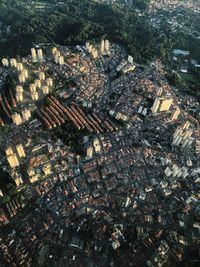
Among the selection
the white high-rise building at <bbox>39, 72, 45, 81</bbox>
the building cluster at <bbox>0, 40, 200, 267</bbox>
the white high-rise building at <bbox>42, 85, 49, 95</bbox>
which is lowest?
the building cluster at <bbox>0, 40, 200, 267</bbox>

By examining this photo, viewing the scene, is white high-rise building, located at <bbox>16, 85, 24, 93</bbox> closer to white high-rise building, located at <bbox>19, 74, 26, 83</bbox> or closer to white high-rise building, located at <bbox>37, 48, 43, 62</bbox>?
white high-rise building, located at <bbox>19, 74, 26, 83</bbox>

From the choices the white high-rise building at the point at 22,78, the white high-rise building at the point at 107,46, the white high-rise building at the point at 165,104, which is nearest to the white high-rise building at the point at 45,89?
the white high-rise building at the point at 22,78

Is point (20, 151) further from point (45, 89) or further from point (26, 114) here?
point (45, 89)

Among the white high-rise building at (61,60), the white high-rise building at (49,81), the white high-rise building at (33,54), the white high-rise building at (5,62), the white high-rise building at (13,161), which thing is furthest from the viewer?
the white high-rise building at (61,60)

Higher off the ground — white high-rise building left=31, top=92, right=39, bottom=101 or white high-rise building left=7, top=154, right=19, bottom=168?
white high-rise building left=31, top=92, right=39, bottom=101

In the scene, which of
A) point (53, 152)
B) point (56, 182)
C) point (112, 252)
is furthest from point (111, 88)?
point (112, 252)

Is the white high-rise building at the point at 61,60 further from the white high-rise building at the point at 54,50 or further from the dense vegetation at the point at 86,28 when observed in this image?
the dense vegetation at the point at 86,28

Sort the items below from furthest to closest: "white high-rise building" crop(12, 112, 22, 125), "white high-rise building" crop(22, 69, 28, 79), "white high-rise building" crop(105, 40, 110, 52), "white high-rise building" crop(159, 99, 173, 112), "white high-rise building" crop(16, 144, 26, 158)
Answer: "white high-rise building" crop(105, 40, 110, 52) < "white high-rise building" crop(22, 69, 28, 79) < "white high-rise building" crop(159, 99, 173, 112) < "white high-rise building" crop(12, 112, 22, 125) < "white high-rise building" crop(16, 144, 26, 158)

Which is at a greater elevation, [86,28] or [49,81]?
[86,28]

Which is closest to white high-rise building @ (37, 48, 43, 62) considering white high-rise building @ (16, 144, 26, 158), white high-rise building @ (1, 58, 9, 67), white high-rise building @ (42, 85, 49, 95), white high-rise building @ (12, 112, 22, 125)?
white high-rise building @ (1, 58, 9, 67)

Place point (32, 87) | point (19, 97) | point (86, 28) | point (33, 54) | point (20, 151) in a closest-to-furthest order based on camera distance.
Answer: point (20, 151), point (19, 97), point (32, 87), point (33, 54), point (86, 28)

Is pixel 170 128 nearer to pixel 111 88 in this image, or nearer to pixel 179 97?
pixel 179 97

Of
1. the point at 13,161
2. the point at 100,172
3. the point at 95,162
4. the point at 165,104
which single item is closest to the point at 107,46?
the point at 165,104
